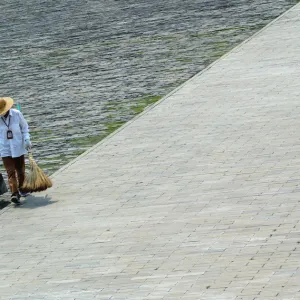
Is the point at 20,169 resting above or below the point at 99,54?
above

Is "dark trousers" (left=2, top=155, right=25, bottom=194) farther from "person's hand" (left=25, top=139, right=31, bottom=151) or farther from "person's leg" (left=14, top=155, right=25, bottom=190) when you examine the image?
"person's hand" (left=25, top=139, right=31, bottom=151)

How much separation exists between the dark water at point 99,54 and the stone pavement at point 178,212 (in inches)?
49.1

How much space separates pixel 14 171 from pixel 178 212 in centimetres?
286

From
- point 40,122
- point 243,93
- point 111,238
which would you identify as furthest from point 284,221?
point 40,122

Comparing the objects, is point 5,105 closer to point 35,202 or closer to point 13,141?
point 13,141

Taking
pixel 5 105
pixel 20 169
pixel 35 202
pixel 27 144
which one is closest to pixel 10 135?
pixel 27 144

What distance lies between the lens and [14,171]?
48.1 feet

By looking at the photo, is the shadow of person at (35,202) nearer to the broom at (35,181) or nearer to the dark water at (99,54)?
the broom at (35,181)

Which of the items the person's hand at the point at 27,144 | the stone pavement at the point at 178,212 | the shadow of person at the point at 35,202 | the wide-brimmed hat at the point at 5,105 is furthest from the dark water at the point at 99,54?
the wide-brimmed hat at the point at 5,105

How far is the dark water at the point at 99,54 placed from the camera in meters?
19.2

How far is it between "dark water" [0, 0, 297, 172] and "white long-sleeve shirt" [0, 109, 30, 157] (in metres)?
1.65

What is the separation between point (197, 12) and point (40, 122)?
32.2ft

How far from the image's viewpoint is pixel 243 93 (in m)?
18.9

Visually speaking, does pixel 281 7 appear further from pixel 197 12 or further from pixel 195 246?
pixel 195 246
